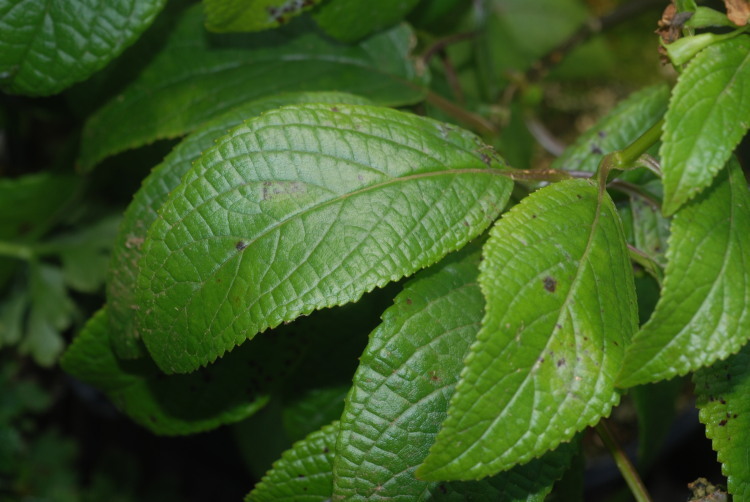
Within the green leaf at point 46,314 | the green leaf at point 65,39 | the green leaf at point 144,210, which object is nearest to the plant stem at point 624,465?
the green leaf at point 144,210

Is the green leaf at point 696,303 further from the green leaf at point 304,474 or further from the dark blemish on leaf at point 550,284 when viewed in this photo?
the green leaf at point 304,474

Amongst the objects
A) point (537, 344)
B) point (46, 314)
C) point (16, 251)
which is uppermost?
point (537, 344)

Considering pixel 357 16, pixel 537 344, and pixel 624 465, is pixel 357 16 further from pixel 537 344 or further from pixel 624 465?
pixel 624 465

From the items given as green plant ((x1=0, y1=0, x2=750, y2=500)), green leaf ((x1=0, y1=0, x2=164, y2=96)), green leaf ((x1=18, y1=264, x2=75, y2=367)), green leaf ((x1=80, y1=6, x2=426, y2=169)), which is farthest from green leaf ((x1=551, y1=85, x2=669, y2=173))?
green leaf ((x1=18, y1=264, x2=75, y2=367))

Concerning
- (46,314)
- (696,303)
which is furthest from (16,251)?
(696,303)

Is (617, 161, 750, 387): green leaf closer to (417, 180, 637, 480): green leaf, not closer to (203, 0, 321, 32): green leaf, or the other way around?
(417, 180, 637, 480): green leaf

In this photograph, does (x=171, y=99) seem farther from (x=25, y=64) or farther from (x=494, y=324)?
(x=494, y=324)
